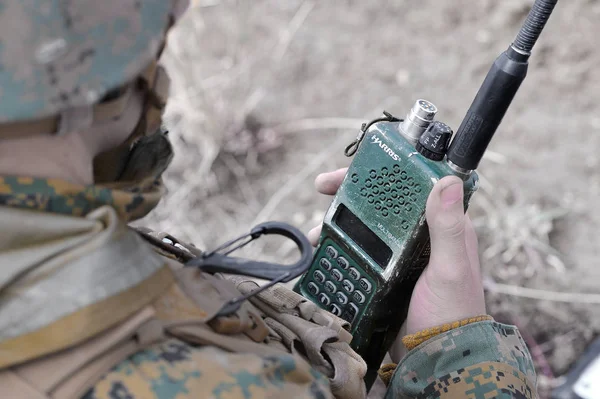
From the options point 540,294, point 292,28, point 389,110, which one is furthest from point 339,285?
point 292,28

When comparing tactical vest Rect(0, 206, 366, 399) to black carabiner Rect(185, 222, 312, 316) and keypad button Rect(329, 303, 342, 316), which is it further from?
keypad button Rect(329, 303, 342, 316)

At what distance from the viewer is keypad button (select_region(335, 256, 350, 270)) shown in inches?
43.0

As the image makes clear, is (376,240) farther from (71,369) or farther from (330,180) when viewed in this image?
(71,369)

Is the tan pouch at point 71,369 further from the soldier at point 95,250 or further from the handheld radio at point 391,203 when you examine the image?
the handheld radio at point 391,203

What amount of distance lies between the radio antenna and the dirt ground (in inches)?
41.8

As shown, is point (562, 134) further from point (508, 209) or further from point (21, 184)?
point (21, 184)

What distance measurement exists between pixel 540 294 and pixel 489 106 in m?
1.12

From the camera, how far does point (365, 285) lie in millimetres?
1061

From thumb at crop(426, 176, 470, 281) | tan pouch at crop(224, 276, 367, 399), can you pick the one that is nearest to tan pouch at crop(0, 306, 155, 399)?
tan pouch at crop(224, 276, 367, 399)

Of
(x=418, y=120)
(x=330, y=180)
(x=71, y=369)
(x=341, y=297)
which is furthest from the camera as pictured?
(x=330, y=180)

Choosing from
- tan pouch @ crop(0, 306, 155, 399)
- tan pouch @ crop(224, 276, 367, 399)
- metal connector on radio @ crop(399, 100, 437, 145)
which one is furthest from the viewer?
metal connector on radio @ crop(399, 100, 437, 145)

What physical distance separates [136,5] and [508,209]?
167cm

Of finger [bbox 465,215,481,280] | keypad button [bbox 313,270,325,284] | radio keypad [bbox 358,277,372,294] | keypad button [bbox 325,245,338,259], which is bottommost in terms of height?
keypad button [bbox 313,270,325,284]

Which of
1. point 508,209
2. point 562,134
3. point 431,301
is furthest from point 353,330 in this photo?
point 562,134
